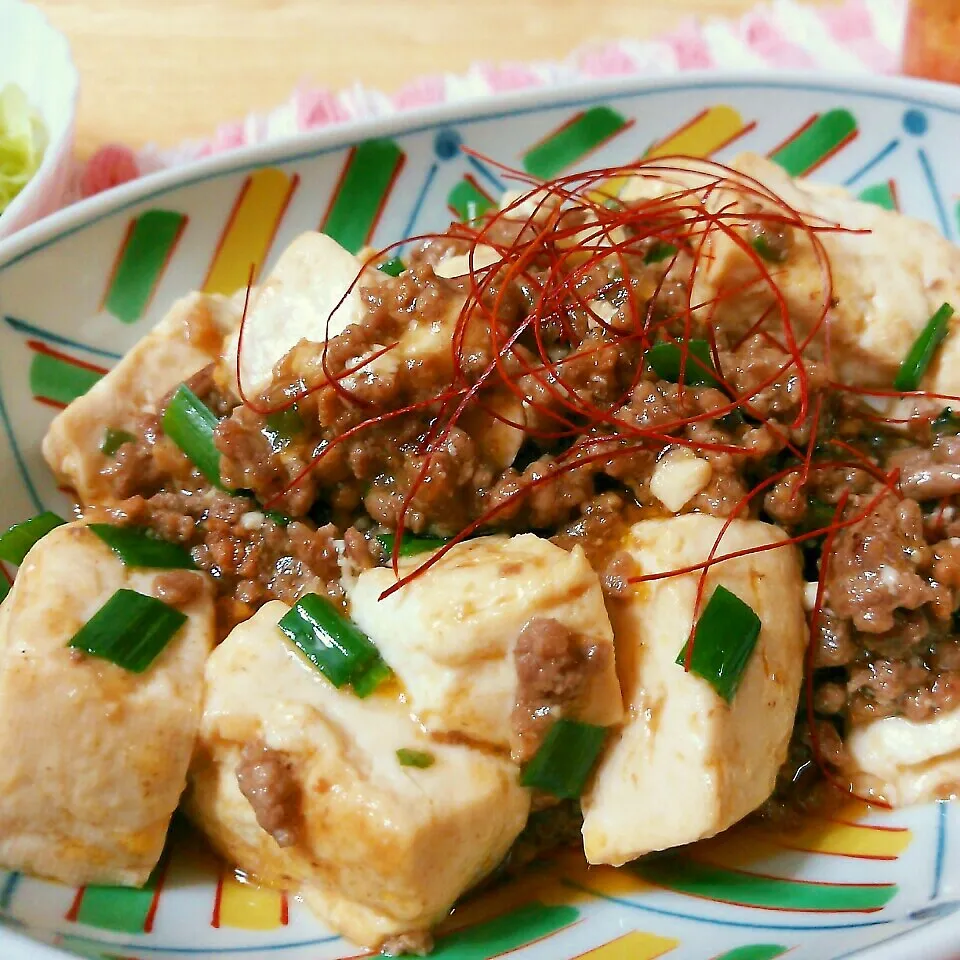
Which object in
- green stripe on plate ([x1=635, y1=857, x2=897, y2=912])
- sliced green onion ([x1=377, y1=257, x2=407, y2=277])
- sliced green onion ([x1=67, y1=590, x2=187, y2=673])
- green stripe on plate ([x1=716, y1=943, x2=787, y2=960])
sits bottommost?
green stripe on plate ([x1=716, y1=943, x2=787, y2=960])

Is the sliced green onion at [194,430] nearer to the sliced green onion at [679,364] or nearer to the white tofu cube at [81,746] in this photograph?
the white tofu cube at [81,746]

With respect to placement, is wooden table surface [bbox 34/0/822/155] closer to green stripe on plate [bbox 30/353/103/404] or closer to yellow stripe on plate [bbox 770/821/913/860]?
green stripe on plate [bbox 30/353/103/404]

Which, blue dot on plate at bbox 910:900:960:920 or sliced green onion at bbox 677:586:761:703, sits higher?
sliced green onion at bbox 677:586:761:703

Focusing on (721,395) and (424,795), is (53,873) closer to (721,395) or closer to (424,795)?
(424,795)

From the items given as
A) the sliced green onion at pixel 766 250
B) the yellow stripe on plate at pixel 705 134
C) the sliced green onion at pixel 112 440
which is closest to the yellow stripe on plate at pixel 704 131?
the yellow stripe on plate at pixel 705 134

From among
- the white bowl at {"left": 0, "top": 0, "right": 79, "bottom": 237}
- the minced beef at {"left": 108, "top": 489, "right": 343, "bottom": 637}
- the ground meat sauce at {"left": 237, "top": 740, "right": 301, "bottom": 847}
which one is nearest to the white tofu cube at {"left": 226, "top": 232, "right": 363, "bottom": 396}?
the minced beef at {"left": 108, "top": 489, "right": 343, "bottom": 637}
